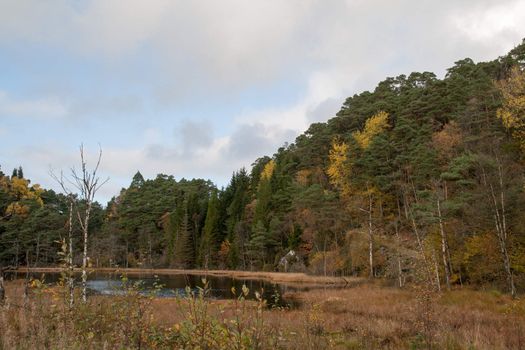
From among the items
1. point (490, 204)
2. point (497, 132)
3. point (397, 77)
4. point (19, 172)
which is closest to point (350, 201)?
point (497, 132)

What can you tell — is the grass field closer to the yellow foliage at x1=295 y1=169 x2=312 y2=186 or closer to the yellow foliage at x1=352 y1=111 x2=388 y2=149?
the yellow foliage at x1=352 y1=111 x2=388 y2=149

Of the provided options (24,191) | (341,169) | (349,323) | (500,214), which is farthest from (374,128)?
(24,191)

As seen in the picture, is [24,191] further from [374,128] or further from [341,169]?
[374,128]

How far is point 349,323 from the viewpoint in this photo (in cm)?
1409

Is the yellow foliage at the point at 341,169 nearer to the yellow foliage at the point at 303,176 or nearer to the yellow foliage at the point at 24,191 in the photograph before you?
the yellow foliage at the point at 303,176

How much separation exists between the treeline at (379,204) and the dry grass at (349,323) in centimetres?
138

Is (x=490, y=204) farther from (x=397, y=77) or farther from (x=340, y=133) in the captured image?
(x=397, y=77)

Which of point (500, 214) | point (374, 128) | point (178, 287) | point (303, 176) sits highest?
point (374, 128)

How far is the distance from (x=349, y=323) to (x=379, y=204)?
32775mm

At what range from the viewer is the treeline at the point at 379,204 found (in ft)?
→ 81.1

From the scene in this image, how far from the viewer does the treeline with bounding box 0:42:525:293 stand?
24.7m

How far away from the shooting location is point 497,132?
33.7 metres

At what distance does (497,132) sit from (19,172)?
119680 millimetres

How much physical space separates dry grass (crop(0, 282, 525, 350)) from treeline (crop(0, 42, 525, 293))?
54.2 inches
